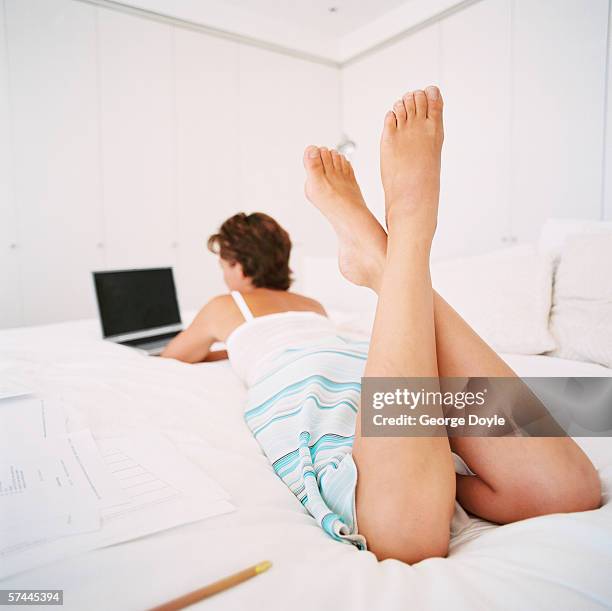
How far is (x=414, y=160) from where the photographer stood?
3.08 ft

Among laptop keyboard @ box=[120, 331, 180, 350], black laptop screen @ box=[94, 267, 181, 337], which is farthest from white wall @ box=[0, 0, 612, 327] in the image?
laptop keyboard @ box=[120, 331, 180, 350]

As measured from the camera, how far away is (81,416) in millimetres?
909

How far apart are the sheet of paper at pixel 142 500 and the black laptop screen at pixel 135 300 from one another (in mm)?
1183

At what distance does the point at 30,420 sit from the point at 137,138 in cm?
278

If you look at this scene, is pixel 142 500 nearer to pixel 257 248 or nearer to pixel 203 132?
pixel 257 248

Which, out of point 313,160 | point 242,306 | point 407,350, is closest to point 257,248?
point 242,306

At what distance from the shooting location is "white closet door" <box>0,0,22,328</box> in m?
2.76

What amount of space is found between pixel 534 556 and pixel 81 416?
2.55 ft

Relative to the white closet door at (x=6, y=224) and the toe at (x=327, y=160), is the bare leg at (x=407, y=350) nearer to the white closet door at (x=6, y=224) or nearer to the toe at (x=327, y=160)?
the toe at (x=327, y=160)

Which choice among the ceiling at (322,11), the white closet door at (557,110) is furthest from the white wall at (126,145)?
the white closet door at (557,110)

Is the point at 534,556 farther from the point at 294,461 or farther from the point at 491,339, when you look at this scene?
the point at 491,339

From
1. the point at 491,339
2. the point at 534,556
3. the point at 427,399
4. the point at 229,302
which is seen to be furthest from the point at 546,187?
the point at 534,556

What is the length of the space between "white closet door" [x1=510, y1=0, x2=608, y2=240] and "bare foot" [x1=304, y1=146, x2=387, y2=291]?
72.0 inches

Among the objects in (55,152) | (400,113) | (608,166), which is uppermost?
(55,152)
